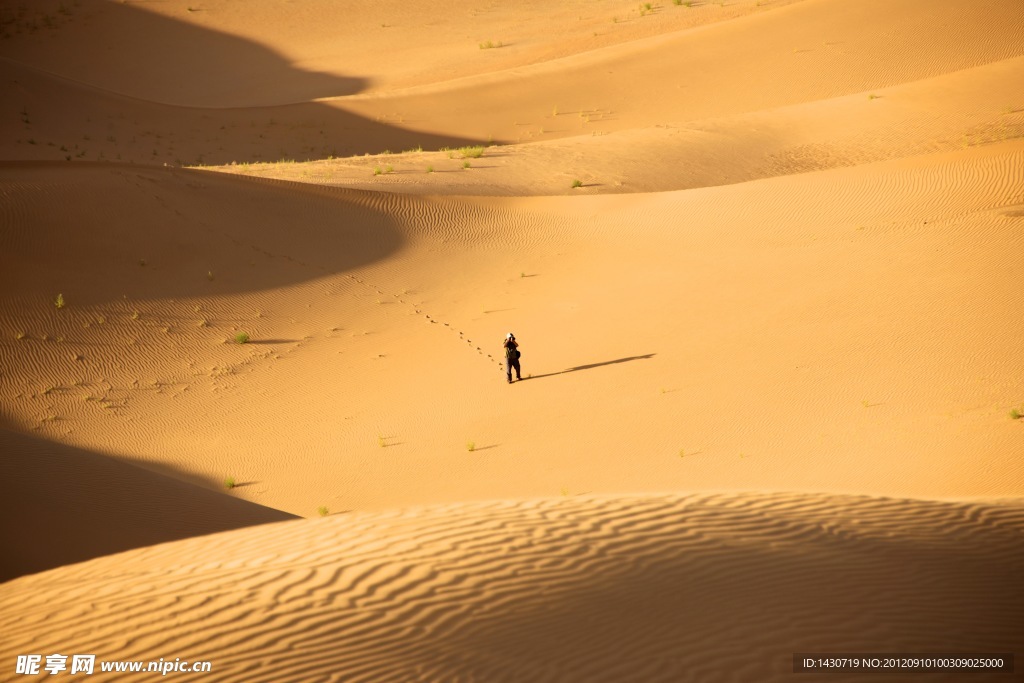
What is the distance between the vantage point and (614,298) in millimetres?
16328

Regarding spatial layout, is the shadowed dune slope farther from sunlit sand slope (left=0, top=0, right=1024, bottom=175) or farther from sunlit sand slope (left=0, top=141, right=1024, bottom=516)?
sunlit sand slope (left=0, top=0, right=1024, bottom=175)

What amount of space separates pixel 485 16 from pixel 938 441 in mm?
50043

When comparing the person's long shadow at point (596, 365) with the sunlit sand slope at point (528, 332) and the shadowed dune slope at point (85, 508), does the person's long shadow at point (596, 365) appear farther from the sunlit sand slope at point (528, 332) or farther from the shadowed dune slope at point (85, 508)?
the shadowed dune slope at point (85, 508)

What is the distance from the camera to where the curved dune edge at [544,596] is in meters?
4.54

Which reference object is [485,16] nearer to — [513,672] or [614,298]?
[614,298]

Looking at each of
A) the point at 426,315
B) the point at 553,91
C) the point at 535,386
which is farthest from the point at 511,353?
the point at 553,91

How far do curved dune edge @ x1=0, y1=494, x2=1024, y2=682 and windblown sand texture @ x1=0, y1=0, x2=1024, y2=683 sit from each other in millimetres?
28

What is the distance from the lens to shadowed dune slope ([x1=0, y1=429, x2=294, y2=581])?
739cm

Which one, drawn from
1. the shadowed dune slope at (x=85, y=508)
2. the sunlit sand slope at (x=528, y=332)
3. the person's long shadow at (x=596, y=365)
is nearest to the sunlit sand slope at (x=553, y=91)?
the sunlit sand slope at (x=528, y=332)

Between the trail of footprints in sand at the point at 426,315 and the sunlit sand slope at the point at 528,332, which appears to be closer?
the sunlit sand slope at the point at 528,332

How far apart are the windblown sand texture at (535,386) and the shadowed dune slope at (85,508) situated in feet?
0.14

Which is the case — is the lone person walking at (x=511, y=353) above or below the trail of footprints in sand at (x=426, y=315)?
below

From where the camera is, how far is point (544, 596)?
5141 millimetres

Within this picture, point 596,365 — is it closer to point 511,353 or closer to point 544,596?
point 511,353
